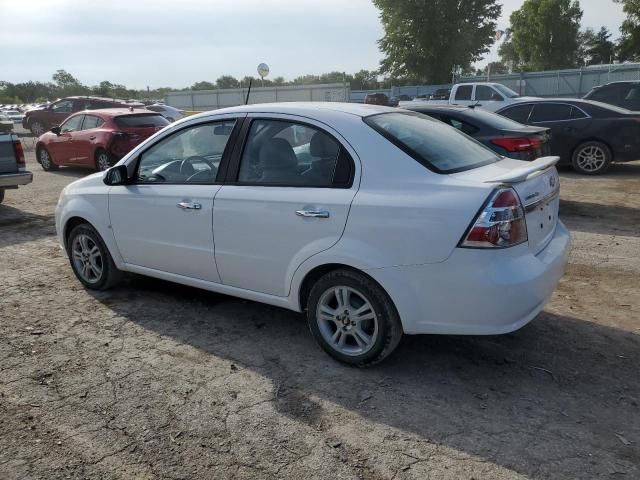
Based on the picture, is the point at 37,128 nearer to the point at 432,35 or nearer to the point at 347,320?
the point at 347,320

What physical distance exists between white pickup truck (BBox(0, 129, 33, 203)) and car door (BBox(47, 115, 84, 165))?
447 cm

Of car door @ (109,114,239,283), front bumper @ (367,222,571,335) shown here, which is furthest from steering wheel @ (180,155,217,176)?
front bumper @ (367,222,571,335)

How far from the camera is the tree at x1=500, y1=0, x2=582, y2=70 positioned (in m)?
66.8

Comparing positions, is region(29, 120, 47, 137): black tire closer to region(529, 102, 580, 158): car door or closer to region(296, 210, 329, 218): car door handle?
region(529, 102, 580, 158): car door

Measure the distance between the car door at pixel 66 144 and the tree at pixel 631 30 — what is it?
50.0m

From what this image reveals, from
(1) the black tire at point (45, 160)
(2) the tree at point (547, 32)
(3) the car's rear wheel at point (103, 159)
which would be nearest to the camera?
(3) the car's rear wheel at point (103, 159)

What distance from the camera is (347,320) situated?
3.64m

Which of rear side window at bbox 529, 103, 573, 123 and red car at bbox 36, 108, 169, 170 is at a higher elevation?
rear side window at bbox 529, 103, 573, 123

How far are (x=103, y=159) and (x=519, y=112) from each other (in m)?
9.30

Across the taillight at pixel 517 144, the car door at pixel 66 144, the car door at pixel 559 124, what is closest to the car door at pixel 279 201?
the taillight at pixel 517 144

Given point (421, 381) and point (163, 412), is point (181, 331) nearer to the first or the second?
point (163, 412)

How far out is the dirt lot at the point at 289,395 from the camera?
280 centimetres

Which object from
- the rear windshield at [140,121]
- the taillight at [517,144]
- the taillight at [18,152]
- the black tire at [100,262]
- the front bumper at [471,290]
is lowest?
the black tire at [100,262]

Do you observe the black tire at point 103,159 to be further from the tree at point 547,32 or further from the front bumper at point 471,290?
the tree at point 547,32
